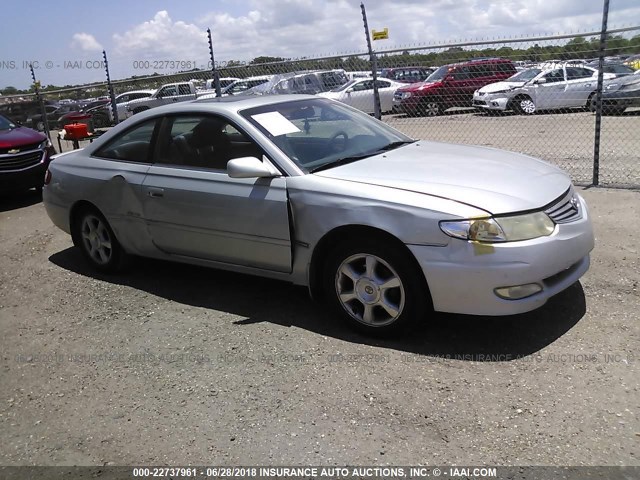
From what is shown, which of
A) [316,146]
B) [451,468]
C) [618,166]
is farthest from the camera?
[618,166]

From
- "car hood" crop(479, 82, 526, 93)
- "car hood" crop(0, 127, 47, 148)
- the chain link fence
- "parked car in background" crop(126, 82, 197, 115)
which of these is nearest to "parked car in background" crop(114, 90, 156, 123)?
"parked car in background" crop(126, 82, 197, 115)

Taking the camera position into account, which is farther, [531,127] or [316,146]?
[531,127]

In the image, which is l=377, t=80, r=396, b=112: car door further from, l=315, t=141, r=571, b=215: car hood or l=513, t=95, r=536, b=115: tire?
l=315, t=141, r=571, b=215: car hood

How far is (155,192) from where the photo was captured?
4750mm

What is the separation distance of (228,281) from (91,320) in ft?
3.79

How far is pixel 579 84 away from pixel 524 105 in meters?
1.46

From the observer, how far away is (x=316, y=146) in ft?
14.6

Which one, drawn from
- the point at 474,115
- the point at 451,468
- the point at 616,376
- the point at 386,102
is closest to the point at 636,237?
the point at 616,376

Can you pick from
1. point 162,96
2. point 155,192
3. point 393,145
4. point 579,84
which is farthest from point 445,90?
point 155,192

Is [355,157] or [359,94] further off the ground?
[355,157]

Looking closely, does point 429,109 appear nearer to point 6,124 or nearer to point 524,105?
→ point 524,105

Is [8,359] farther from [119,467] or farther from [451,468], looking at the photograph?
[451,468]

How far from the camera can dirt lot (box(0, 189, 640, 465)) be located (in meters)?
2.87

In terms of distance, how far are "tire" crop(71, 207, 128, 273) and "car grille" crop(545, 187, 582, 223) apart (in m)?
3.60
